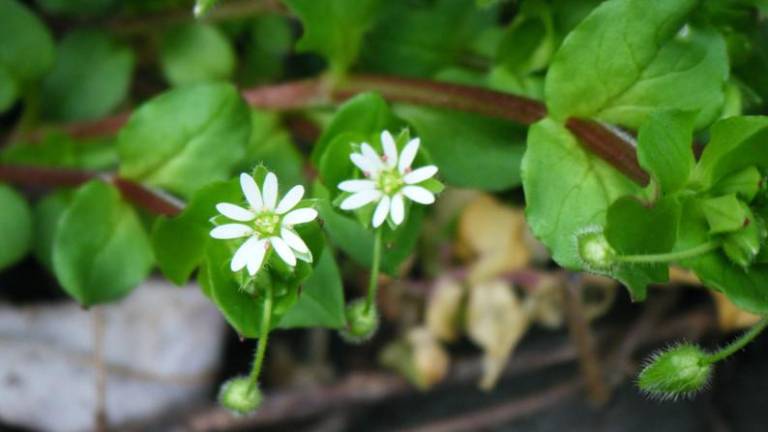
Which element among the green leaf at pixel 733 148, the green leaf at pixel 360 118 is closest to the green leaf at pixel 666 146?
the green leaf at pixel 733 148

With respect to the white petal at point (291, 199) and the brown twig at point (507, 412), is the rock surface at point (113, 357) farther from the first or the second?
the white petal at point (291, 199)

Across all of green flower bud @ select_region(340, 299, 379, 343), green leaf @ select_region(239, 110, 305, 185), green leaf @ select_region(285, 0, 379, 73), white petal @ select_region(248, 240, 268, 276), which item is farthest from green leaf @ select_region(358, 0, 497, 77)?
white petal @ select_region(248, 240, 268, 276)

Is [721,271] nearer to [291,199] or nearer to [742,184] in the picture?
[742,184]

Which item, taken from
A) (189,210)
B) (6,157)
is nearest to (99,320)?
(6,157)

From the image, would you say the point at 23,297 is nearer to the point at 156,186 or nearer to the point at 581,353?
the point at 156,186

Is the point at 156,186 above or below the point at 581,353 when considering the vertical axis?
above

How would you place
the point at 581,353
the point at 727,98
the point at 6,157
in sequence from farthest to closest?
the point at 581,353 < the point at 6,157 < the point at 727,98
